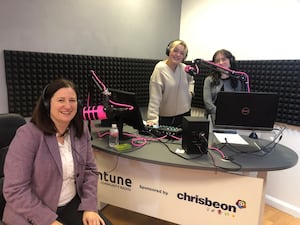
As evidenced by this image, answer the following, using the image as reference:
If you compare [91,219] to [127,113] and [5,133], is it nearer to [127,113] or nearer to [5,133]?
[5,133]

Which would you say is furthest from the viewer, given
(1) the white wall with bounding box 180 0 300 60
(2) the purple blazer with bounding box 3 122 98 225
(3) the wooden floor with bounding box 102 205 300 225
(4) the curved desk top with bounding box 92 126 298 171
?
(1) the white wall with bounding box 180 0 300 60

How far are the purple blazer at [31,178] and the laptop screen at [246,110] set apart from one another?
1068 millimetres

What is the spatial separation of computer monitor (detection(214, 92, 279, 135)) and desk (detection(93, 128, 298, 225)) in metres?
0.21

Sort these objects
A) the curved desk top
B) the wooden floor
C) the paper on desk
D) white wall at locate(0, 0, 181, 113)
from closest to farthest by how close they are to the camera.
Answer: the curved desk top < the paper on desk < white wall at locate(0, 0, 181, 113) < the wooden floor

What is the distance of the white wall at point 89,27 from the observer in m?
2.15

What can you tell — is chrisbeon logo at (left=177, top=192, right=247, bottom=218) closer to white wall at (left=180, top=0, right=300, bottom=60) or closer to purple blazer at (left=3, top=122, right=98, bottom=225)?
purple blazer at (left=3, top=122, right=98, bottom=225)

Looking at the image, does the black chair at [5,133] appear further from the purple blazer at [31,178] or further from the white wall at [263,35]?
the white wall at [263,35]

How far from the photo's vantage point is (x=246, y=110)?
1.67 metres

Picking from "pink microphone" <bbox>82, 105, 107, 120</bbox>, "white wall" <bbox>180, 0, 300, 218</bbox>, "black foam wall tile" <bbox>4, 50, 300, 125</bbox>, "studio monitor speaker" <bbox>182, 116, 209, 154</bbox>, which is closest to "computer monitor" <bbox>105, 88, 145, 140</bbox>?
"pink microphone" <bbox>82, 105, 107, 120</bbox>

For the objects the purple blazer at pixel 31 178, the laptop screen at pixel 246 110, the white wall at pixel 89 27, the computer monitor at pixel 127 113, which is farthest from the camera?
the white wall at pixel 89 27

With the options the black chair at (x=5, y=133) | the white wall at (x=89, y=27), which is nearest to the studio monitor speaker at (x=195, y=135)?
the black chair at (x=5, y=133)

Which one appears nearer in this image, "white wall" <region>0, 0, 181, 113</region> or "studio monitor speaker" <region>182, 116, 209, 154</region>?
"studio monitor speaker" <region>182, 116, 209, 154</region>

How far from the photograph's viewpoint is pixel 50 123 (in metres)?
1.36

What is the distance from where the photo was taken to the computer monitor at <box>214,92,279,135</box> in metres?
1.64
